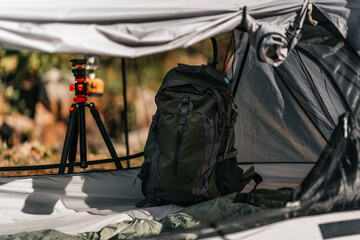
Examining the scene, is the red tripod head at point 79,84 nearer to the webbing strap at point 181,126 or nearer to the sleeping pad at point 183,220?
the webbing strap at point 181,126

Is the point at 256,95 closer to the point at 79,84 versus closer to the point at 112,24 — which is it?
the point at 79,84

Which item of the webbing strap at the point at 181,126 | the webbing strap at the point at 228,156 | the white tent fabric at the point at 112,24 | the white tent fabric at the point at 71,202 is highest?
→ the white tent fabric at the point at 112,24

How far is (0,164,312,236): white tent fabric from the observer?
226 centimetres

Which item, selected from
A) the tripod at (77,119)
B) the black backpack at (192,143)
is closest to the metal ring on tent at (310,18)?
the black backpack at (192,143)

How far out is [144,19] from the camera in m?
1.70

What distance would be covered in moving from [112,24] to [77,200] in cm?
121

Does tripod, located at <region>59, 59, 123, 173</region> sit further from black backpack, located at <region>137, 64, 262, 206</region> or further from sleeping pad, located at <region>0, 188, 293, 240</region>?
sleeping pad, located at <region>0, 188, 293, 240</region>

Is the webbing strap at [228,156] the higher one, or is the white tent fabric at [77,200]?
the webbing strap at [228,156]

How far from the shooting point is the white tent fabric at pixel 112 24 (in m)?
1.57

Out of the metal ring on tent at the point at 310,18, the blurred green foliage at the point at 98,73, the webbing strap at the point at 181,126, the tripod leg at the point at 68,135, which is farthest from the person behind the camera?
the blurred green foliage at the point at 98,73

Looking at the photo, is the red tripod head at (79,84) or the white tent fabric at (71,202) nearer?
the white tent fabric at (71,202)

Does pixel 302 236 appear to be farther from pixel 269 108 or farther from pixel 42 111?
pixel 42 111

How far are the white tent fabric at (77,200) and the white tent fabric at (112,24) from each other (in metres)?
0.89

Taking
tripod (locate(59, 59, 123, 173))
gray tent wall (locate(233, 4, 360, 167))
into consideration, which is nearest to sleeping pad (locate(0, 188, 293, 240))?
gray tent wall (locate(233, 4, 360, 167))
